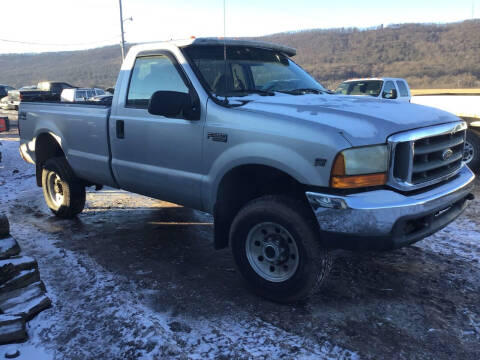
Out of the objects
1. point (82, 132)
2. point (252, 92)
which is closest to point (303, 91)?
point (252, 92)

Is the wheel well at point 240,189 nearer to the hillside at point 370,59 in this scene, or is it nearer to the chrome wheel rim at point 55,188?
the chrome wheel rim at point 55,188

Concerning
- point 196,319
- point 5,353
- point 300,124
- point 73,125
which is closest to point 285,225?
point 300,124

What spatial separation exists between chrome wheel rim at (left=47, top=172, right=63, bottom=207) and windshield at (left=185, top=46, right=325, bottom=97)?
2.85 metres

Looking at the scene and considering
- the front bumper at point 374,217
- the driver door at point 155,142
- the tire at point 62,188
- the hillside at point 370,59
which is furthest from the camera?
the hillside at point 370,59

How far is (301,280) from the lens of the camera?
2.87 metres

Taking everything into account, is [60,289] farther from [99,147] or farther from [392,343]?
[392,343]

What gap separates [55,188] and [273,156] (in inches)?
150

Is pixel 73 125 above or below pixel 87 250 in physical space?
above

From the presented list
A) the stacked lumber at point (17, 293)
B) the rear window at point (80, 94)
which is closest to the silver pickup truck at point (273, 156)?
the stacked lumber at point (17, 293)

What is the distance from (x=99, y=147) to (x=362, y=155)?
2932 mm

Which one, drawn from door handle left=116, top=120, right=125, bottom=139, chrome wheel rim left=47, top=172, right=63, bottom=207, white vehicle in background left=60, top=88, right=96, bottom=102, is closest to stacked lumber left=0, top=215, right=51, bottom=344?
door handle left=116, top=120, right=125, bottom=139

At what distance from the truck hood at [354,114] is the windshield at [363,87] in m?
9.19

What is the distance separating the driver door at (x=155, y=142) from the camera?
11.3 ft

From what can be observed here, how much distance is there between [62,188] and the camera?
5.23 metres
